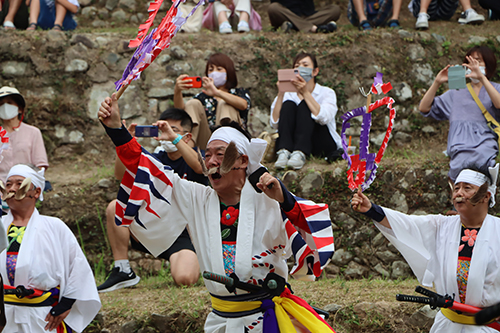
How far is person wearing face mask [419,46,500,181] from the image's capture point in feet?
16.8

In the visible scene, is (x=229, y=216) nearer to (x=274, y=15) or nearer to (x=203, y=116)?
(x=203, y=116)

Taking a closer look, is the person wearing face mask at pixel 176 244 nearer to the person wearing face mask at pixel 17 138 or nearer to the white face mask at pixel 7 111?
the person wearing face mask at pixel 17 138

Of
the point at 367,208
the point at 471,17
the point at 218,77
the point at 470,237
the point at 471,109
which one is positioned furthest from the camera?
the point at 471,17

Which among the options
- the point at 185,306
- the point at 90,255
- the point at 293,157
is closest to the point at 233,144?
the point at 185,306

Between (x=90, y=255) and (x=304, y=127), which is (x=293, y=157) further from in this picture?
(x=90, y=255)

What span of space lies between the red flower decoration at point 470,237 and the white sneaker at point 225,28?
5441mm

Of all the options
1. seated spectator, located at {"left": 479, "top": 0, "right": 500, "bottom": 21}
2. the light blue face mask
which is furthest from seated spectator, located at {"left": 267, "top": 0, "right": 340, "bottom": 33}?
the light blue face mask

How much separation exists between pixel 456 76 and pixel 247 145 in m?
2.64

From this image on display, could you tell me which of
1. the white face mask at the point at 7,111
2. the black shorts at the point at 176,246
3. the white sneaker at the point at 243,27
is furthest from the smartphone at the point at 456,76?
the white face mask at the point at 7,111

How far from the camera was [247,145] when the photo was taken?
3.10m

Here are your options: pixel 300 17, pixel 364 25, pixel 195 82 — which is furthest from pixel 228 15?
pixel 195 82

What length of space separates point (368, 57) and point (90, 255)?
444 cm

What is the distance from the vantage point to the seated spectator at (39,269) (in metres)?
3.78

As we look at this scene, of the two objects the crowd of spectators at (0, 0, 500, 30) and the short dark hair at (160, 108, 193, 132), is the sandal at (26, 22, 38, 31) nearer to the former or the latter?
the crowd of spectators at (0, 0, 500, 30)
